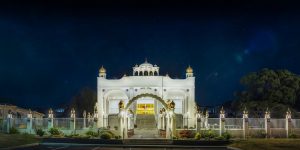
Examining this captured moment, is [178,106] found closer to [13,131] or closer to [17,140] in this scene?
[13,131]

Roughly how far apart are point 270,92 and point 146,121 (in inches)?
618

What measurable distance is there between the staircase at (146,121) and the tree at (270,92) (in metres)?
10.9

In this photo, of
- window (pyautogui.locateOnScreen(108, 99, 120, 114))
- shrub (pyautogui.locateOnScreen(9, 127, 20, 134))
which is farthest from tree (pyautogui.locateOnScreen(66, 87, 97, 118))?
shrub (pyautogui.locateOnScreen(9, 127, 20, 134))

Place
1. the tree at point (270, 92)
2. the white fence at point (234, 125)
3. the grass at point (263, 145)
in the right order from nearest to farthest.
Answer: the grass at point (263, 145) < the white fence at point (234, 125) < the tree at point (270, 92)

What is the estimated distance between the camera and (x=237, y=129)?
42625 millimetres

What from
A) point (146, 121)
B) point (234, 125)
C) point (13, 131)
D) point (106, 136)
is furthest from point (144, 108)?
point (106, 136)

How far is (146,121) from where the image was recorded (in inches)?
2463

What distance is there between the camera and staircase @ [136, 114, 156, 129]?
60.5 m

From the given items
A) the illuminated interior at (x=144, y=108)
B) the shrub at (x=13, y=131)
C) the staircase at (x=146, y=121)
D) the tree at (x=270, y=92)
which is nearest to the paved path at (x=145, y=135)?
the staircase at (x=146, y=121)

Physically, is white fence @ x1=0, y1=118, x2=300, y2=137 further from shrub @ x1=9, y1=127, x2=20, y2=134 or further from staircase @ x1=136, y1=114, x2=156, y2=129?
staircase @ x1=136, y1=114, x2=156, y2=129

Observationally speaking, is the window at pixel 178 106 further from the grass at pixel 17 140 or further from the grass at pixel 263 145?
the grass at pixel 263 145

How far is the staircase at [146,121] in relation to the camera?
2383 inches

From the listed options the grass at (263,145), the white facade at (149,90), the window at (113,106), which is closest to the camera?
the grass at (263,145)

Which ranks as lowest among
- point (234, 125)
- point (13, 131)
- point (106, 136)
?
point (106, 136)
